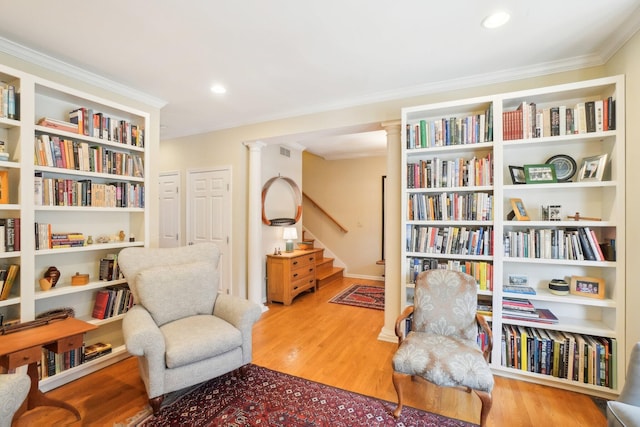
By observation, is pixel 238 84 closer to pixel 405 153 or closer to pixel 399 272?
pixel 405 153

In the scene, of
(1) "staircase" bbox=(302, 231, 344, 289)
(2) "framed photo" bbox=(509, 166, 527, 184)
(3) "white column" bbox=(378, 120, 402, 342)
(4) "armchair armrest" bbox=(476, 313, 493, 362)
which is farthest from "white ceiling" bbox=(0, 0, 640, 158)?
(1) "staircase" bbox=(302, 231, 344, 289)

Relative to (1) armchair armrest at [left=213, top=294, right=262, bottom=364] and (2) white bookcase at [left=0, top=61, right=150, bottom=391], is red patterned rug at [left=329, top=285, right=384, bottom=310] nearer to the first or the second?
(1) armchair armrest at [left=213, top=294, right=262, bottom=364]

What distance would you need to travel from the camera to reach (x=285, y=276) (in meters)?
3.99

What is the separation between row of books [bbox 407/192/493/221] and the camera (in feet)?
7.65

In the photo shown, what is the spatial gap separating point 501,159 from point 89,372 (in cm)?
380

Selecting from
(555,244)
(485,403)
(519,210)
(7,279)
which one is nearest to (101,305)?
(7,279)

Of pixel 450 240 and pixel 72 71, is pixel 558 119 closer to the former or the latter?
pixel 450 240

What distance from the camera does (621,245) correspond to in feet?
6.24

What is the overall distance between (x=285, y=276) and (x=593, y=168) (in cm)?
343

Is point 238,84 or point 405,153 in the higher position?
point 238,84

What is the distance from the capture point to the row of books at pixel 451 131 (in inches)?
92.7

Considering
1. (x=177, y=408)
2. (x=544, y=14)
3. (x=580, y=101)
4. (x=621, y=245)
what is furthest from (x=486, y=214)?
(x=177, y=408)

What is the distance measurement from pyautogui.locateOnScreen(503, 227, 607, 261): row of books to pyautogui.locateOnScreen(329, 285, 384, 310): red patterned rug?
81.6 inches

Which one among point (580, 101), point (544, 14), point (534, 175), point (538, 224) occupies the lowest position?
point (538, 224)
